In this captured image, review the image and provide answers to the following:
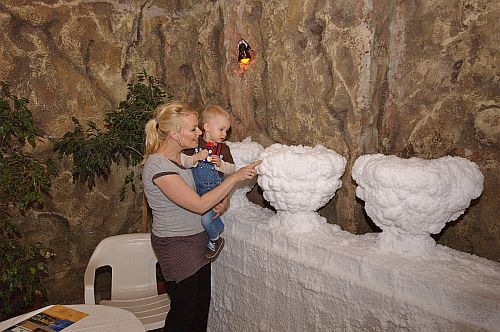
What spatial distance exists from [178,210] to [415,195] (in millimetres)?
1161

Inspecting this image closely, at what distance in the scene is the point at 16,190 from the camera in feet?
9.24

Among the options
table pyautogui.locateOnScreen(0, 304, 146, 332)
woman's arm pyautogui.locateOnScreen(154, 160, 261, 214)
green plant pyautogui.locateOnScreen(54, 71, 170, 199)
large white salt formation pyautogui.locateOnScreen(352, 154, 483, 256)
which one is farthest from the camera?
green plant pyautogui.locateOnScreen(54, 71, 170, 199)

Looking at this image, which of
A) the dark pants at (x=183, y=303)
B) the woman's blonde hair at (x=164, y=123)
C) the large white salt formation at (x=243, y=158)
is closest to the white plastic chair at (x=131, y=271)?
the dark pants at (x=183, y=303)

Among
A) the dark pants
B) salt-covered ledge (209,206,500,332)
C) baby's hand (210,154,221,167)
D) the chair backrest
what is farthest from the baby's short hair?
the chair backrest

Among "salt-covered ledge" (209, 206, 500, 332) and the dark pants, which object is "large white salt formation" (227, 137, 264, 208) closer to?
"salt-covered ledge" (209, 206, 500, 332)

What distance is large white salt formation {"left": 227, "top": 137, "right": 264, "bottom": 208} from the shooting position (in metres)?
2.63

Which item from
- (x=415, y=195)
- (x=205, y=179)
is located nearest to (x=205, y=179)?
(x=205, y=179)

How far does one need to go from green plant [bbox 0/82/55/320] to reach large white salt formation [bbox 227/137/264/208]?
1192mm

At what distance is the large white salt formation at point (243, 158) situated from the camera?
2633mm

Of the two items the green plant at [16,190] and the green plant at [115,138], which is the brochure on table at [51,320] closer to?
the green plant at [16,190]

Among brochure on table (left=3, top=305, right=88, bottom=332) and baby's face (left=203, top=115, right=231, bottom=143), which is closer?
brochure on table (left=3, top=305, right=88, bottom=332)

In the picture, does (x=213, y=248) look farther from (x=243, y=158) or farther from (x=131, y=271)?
(x=131, y=271)

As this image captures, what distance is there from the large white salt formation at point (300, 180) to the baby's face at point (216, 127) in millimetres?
271

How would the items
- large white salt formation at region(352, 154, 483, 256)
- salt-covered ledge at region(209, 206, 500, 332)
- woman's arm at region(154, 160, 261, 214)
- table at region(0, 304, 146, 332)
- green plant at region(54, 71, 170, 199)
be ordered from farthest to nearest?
green plant at region(54, 71, 170, 199), woman's arm at region(154, 160, 261, 214), table at region(0, 304, 146, 332), large white salt formation at region(352, 154, 483, 256), salt-covered ledge at region(209, 206, 500, 332)
